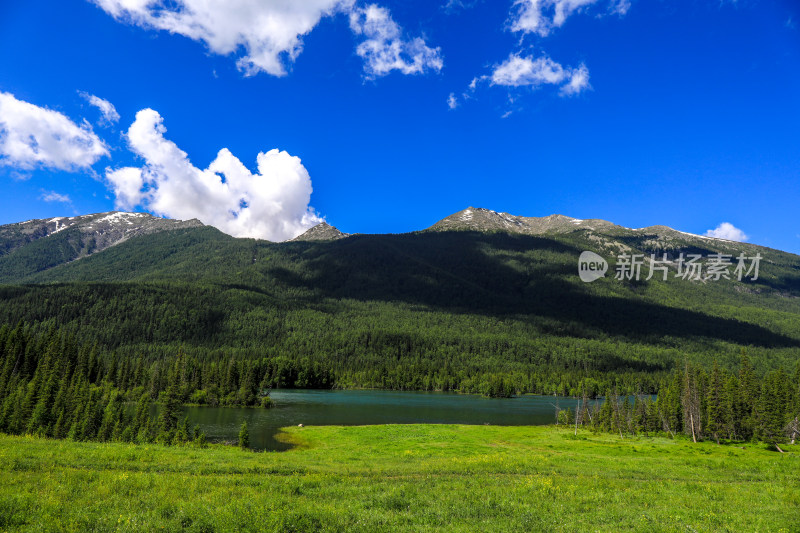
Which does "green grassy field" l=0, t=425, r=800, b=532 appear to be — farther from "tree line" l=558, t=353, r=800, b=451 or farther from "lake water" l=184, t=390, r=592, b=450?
"tree line" l=558, t=353, r=800, b=451

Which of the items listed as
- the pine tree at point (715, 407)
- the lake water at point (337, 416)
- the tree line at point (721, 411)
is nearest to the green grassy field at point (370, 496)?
the lake water at point (337, 416)

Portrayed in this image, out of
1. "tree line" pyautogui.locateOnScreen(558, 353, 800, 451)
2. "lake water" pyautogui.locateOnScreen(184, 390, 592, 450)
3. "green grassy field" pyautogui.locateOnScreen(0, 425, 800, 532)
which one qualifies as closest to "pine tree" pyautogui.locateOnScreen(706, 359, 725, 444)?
"tree line" pyautogui.locateOnScreen(558, 353, 800, 451)

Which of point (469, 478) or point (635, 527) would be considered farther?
point (469, 478)

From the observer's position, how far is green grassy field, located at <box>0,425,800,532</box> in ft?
55.6

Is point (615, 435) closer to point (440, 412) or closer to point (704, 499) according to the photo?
point (440, 412)

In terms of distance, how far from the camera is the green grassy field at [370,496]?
1694cm

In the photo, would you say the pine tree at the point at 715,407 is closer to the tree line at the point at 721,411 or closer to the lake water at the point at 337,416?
the tree line at the point at 721,411

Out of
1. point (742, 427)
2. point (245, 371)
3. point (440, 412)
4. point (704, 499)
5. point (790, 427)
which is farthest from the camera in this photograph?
point (245, 371)

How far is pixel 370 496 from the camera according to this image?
73.8ft

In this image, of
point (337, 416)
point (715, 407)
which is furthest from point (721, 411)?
point (337, 416)

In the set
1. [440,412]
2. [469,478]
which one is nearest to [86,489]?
[469,478]

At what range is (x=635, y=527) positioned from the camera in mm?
18234

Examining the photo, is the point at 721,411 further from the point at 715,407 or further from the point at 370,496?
the point at 370,496

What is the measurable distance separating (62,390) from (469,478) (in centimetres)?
6703
